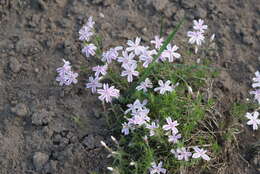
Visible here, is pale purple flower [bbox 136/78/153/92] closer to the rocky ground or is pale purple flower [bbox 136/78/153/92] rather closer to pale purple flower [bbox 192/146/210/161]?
the rocky ground

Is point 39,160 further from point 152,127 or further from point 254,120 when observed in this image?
point 254,120

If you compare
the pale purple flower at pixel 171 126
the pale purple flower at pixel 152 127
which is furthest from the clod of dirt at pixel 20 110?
the pale purple flower at pixel 171 126

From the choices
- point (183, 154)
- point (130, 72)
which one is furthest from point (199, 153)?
point (130, 72)

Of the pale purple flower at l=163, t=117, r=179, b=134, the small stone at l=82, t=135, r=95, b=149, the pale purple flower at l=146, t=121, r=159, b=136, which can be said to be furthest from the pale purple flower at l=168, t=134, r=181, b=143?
the small stone at l=82, t=135, r=95, b=149

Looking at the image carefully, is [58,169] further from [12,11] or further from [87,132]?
[12,11]

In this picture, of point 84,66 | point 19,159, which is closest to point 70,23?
point 84,66

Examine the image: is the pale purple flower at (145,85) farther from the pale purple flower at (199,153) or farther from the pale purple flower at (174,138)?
the pale purple flower at (199,153)

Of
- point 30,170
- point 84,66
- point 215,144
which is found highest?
point 84,66
